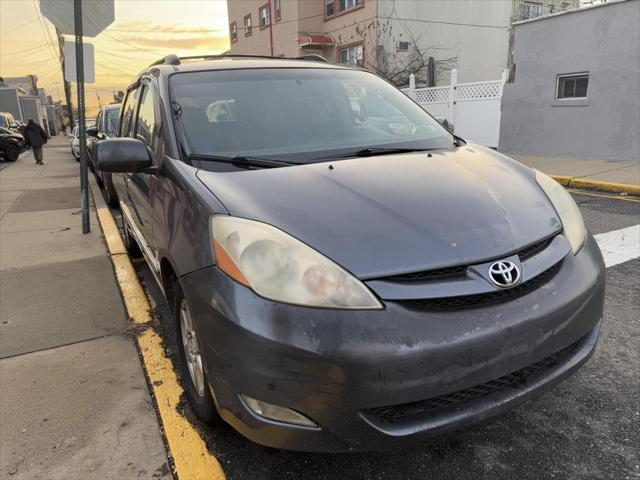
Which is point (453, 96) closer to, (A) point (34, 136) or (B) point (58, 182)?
(B) point (58, 182)

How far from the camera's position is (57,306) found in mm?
4074

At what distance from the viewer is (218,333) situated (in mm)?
1856

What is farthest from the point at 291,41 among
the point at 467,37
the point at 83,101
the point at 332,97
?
the point at 332,97

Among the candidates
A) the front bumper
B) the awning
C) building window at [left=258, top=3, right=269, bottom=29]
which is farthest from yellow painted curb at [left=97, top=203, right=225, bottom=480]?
building window at [left=258, top=3, right=269, bottom=29]

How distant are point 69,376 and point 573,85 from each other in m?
11.8

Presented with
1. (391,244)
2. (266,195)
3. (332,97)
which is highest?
(332,97)

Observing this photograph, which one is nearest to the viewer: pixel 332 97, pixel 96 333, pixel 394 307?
pixel 394 307

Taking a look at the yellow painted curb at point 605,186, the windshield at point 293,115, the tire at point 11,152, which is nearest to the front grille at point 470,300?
the windshield at point 293,115

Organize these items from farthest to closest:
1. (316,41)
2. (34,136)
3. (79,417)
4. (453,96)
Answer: (316,41) → (34,136) → (453,96) → (79,417)

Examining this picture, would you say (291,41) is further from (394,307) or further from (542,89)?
(394,307)

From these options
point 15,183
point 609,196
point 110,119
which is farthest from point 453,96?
point 15,183

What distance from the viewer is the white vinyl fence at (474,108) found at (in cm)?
1352

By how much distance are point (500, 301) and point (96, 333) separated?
2868 millimetres

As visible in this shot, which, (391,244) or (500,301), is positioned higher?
(391,244)
